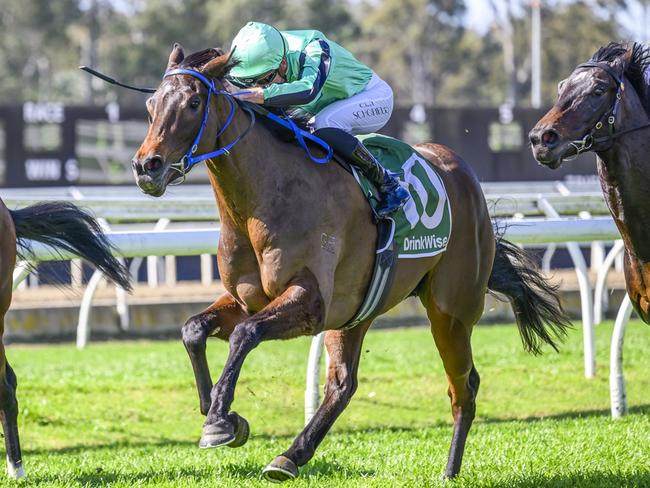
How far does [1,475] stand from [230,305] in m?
1.48

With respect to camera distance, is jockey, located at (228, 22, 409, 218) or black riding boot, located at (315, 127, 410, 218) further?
black riding boot, located at (315, 127, 410, 218)

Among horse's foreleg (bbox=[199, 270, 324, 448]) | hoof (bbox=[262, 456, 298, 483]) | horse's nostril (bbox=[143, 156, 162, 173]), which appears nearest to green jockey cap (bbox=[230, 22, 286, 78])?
horse's nostril (bbox=[143, 156, 162, 173])

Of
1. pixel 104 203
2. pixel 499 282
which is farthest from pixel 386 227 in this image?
pixel 104 203

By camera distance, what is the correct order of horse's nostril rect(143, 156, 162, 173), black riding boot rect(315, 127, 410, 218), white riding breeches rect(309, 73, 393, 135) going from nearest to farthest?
1. horse's nostril rect(143, 156, 162, 173)
2. black riding boot rect(315, 127, 410, 218)
3. white riding breeches rect(309, 73, 393, 135)

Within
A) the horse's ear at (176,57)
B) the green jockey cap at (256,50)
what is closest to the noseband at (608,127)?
the green jockey cap at (256,50)

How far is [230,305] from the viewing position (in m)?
4.55

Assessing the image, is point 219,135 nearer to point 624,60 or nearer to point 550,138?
point 550,138

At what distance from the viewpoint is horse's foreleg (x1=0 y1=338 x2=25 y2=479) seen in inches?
203

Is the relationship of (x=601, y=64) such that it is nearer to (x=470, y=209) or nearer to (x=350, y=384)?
(x=470, y=209)

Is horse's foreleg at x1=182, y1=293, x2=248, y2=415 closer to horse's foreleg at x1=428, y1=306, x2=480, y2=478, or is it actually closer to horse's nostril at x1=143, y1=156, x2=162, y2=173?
horse's nostril at x1=143, y1=156, x2=162, y2=173

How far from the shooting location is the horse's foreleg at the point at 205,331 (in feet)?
14.4

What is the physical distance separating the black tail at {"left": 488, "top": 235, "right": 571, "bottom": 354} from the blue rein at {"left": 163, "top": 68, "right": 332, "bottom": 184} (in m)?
1.49

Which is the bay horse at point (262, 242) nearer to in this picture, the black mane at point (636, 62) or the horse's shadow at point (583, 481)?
the horse's shadow at point (583, 481)

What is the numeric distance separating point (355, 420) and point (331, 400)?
226cm
